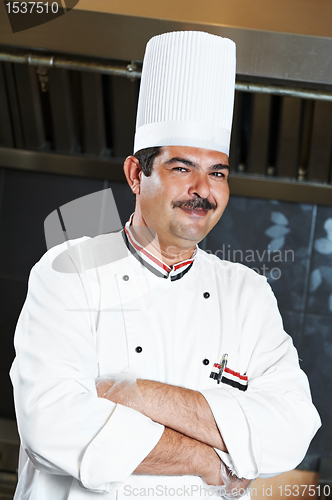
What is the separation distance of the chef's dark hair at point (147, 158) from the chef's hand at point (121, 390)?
52 cm

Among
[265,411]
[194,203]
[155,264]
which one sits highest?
[194,203]

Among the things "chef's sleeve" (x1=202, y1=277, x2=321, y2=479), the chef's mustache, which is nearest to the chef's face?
the chef's mustache

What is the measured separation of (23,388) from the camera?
43.5 inches

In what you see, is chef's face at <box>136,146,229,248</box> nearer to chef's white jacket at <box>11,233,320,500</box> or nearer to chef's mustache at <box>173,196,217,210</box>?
chef's mustache at <box>173,196,217,210</box>

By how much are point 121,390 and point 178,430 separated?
0.15 meters

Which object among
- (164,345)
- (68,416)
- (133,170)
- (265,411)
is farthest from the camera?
(133,170)

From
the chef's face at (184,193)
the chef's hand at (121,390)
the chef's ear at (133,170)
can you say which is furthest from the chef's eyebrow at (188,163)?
the chef's hand at (121,390)

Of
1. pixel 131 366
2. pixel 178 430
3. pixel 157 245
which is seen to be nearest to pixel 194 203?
pixel 157 245

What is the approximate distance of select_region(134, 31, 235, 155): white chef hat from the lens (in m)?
1.31

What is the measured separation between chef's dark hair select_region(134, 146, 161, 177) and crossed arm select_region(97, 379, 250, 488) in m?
0.54

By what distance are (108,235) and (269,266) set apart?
1.07 meters

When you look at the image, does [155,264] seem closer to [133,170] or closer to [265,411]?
[133,170]

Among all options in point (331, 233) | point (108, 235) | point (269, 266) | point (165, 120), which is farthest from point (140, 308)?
point (331, 233)

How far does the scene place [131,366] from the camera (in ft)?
4.02
